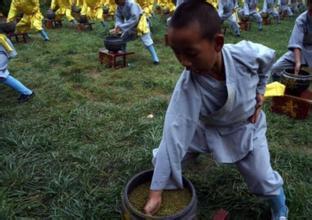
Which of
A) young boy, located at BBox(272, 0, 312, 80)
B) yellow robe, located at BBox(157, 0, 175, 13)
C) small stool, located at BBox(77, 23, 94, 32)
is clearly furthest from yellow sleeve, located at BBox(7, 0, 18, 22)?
young boy, located at BBox(272, 0, 312, 80)

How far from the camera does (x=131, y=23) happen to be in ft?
21.5

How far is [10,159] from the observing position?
10.2 feet

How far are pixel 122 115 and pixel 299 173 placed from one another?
2117 millimetres

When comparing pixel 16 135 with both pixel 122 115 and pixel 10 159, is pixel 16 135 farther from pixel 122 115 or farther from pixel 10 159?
pixel 122 115

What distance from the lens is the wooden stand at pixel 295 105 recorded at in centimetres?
383

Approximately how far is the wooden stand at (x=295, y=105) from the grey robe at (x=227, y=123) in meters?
1.89

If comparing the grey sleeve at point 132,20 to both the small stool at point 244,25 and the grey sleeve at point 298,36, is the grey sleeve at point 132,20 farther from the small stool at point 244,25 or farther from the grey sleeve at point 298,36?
the small stool at point 244,25

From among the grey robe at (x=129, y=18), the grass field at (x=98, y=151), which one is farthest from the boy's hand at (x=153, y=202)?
the grey robe at (x=129, y=18)

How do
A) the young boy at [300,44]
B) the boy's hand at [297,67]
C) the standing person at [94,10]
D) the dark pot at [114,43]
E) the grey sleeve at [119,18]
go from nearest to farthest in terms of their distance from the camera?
the boy's hand at [297,67] → the young boy at [300,44] → the dark pot at [114,43] → the grey sleeve at [119,18] → the standing person at [94,10]

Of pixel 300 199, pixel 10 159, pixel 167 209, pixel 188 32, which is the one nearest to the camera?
pixel 188 32

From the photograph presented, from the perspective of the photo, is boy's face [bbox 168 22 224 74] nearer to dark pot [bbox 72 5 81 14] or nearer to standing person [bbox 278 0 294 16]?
dark pot [bbox 72 5 81 14]

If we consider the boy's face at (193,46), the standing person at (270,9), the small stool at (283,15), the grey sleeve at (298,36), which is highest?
the boy's face at (193,46)

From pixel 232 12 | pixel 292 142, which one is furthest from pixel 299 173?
pixel 232 12

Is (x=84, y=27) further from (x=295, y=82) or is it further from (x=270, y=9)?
(x=295, y=82)
